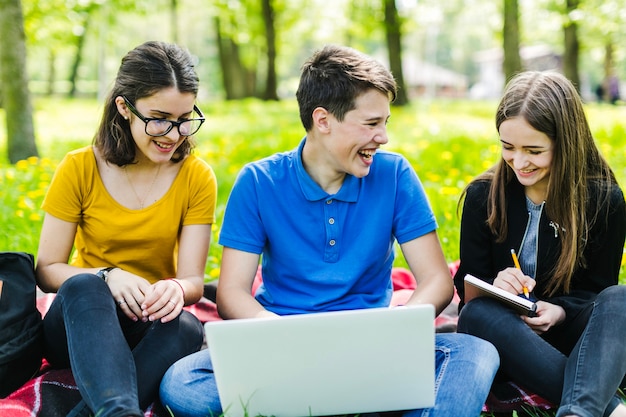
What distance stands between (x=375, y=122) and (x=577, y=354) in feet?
3.12

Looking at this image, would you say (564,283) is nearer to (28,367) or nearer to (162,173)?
(162,173)

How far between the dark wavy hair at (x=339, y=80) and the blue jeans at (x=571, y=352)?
78cm

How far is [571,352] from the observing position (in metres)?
2.17

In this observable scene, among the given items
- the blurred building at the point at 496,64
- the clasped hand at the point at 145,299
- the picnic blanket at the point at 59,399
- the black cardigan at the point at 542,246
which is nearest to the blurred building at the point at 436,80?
the blurred building at the point at 496,64

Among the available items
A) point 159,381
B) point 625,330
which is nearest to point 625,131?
point 625,330

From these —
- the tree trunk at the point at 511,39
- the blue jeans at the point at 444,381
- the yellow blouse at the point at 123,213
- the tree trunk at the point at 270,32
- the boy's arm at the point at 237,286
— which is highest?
the tree trunk at the point at 270,32

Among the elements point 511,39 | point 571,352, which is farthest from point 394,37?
point 571,352

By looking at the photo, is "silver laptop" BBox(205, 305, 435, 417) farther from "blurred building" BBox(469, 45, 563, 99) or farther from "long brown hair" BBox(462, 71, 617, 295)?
"blurred building" BBox(469, 45, 563, 99)

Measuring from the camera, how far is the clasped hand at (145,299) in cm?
225

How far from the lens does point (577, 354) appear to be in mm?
2043

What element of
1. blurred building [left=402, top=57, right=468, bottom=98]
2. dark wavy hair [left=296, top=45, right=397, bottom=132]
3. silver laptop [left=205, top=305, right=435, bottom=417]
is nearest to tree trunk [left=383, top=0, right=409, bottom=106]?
dark wavy hair [left=296, top=45, right=397, bottom=132]

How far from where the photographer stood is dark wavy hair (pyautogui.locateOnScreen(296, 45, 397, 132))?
2383mm

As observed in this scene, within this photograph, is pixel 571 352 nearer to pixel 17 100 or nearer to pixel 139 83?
pixel 139 83

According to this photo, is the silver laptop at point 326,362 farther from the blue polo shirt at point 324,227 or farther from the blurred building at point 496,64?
the blurred building at point 496,64
